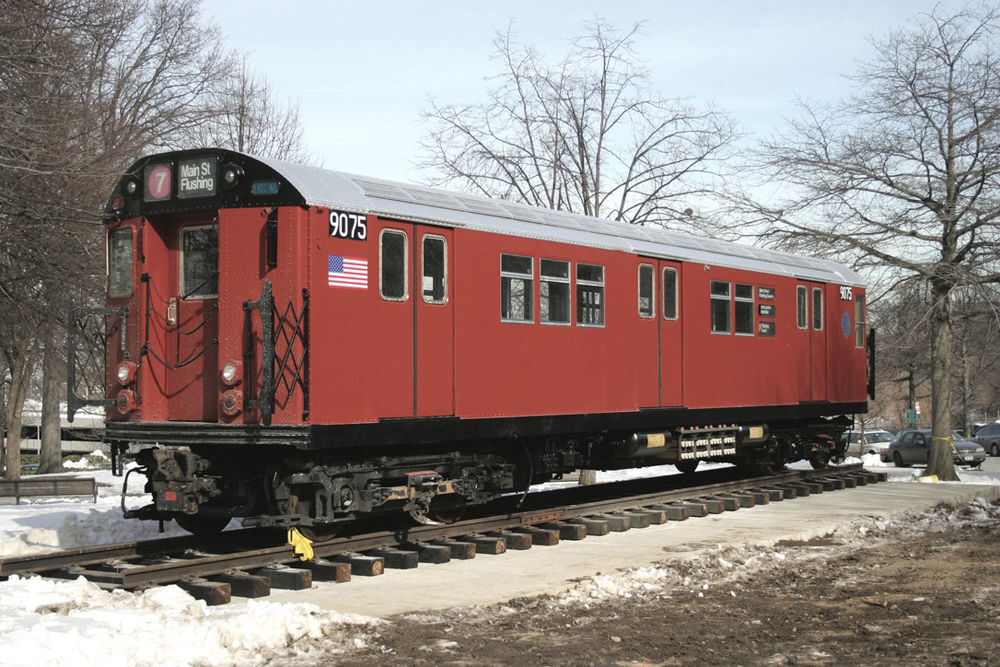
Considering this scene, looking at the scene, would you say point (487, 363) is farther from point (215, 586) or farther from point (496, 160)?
point (496, 160)

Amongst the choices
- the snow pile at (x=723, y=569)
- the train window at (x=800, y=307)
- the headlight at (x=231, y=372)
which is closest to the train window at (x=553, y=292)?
the snow pile at (x=723, y=569)

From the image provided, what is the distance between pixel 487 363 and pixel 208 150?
3578 millimetres

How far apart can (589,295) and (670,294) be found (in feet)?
6.77

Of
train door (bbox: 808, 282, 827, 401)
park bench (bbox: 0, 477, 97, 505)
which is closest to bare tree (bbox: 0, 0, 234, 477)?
park bench (bbox: 0, 477, 97, 505)

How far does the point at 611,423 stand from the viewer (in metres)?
13.9

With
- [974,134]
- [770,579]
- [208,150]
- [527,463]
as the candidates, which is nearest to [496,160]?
[974,134]

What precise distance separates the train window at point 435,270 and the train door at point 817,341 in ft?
30.2

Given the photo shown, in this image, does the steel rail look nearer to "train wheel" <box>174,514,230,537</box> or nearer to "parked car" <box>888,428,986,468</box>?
"train wheel" <box>174,514,230,537</box>

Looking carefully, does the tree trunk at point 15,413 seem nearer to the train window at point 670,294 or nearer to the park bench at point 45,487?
the park bench at point 45,487

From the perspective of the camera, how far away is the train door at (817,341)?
18641 mm

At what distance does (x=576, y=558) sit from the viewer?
10.9m

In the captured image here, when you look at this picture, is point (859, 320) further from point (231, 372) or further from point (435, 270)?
point (231, 372)

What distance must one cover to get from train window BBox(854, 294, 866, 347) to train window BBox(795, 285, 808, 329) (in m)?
2.24

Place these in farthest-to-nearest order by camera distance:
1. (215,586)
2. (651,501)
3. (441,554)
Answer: (651,501) < (441,554) < (215,586)
